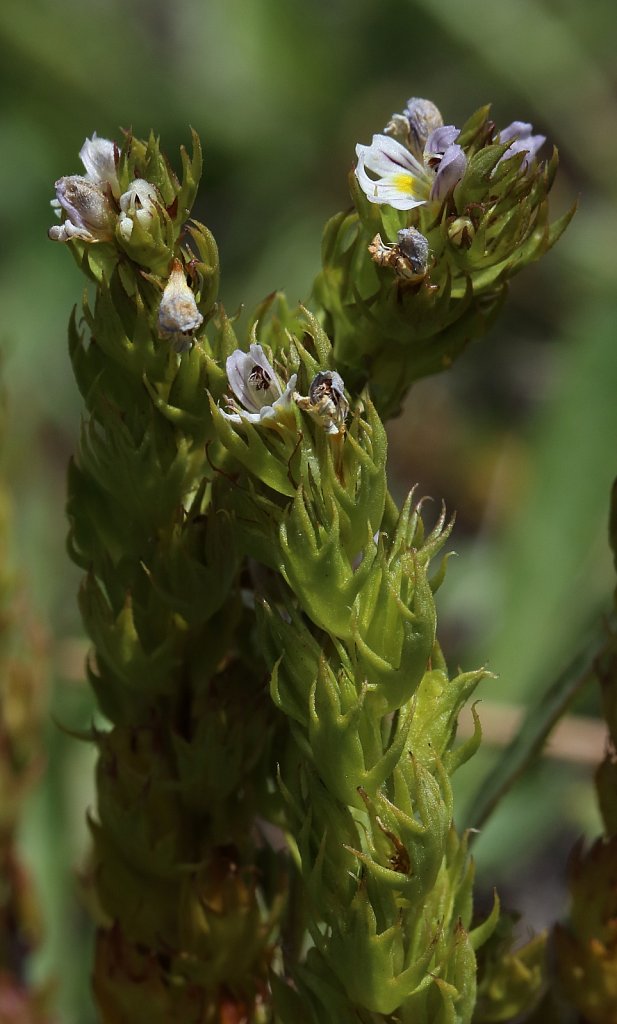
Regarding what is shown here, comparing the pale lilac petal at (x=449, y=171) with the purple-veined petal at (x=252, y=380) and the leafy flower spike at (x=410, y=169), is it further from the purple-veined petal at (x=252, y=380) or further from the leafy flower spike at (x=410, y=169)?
the purple-veined petal at (x=252, y=380)

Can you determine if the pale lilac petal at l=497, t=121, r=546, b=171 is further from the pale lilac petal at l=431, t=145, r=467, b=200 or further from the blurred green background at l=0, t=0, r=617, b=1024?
the blurred green background at l=0, t=0, r=617, b=1024

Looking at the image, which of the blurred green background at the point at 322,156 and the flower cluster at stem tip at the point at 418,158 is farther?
the blurred green background at the point at 322,156

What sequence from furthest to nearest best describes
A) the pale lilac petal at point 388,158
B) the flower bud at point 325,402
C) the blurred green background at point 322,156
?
1. the blurred green background at point 322,156
2. the pale lilac petal at point 388,158
3. the flower bud at point 325,402

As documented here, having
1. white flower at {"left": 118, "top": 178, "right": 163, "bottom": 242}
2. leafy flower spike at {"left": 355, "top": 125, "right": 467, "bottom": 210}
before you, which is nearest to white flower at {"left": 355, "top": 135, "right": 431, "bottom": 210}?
leafy flower spike at {"left": 355, "top": 125, "right": 467, "bottom": 210}

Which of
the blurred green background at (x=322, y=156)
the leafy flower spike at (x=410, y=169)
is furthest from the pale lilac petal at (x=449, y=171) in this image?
the blurred green background at (x=322, y=156)

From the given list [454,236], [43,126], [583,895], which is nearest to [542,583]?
[583,895]

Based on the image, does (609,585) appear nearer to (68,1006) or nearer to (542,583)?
(542,583)

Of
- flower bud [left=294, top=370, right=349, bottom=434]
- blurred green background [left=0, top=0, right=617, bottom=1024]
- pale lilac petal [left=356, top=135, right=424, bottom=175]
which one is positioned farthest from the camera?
blurred green background [left=0, top=0, right=617, bottom=1024]

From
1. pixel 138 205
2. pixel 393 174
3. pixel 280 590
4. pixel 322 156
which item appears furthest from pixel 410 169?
pixel 322 156
